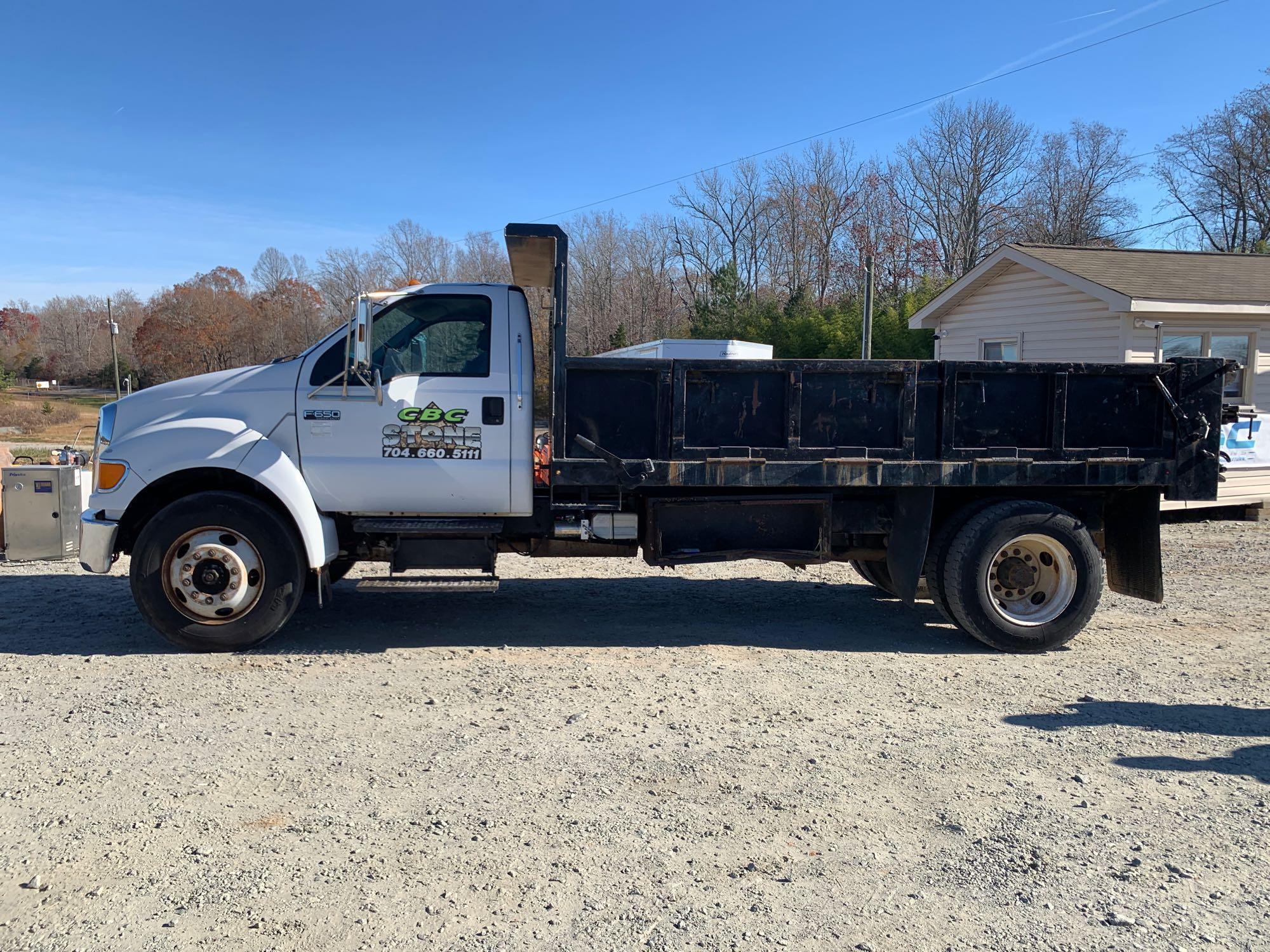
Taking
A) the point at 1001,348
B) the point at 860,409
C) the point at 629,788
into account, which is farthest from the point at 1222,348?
the point at 629,788

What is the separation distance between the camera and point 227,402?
20.1 feet

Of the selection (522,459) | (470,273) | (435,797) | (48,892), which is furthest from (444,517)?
(470,273)

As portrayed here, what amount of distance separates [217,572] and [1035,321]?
1523cm

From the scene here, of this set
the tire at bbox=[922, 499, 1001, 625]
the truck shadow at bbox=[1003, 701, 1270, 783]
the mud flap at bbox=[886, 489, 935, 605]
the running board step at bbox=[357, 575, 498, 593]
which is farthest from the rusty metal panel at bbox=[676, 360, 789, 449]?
the truck shadow at bbox=[1003, 701, 1270, 783]

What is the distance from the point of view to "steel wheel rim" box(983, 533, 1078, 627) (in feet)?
21.2

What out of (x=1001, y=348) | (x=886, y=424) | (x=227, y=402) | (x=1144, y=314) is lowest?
(x=886, y=424)

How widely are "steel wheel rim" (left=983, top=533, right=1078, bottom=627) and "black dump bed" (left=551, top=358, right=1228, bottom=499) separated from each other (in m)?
0.48

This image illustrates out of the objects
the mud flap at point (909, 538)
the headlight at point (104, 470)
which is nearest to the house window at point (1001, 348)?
the mud flap at point (909, 538)

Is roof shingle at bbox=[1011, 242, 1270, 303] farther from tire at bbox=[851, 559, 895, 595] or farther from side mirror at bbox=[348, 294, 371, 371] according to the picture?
side mirror at bbox=[348, 294, 371, 371]

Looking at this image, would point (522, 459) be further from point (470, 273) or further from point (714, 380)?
point (470, 273)

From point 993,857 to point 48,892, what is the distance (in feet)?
11.1

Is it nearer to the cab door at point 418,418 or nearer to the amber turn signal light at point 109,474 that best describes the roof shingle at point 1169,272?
the cab door at point 418,418

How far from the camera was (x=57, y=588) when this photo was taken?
803 centimetres

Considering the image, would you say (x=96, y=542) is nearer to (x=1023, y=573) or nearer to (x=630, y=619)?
(x=630, y=619)
